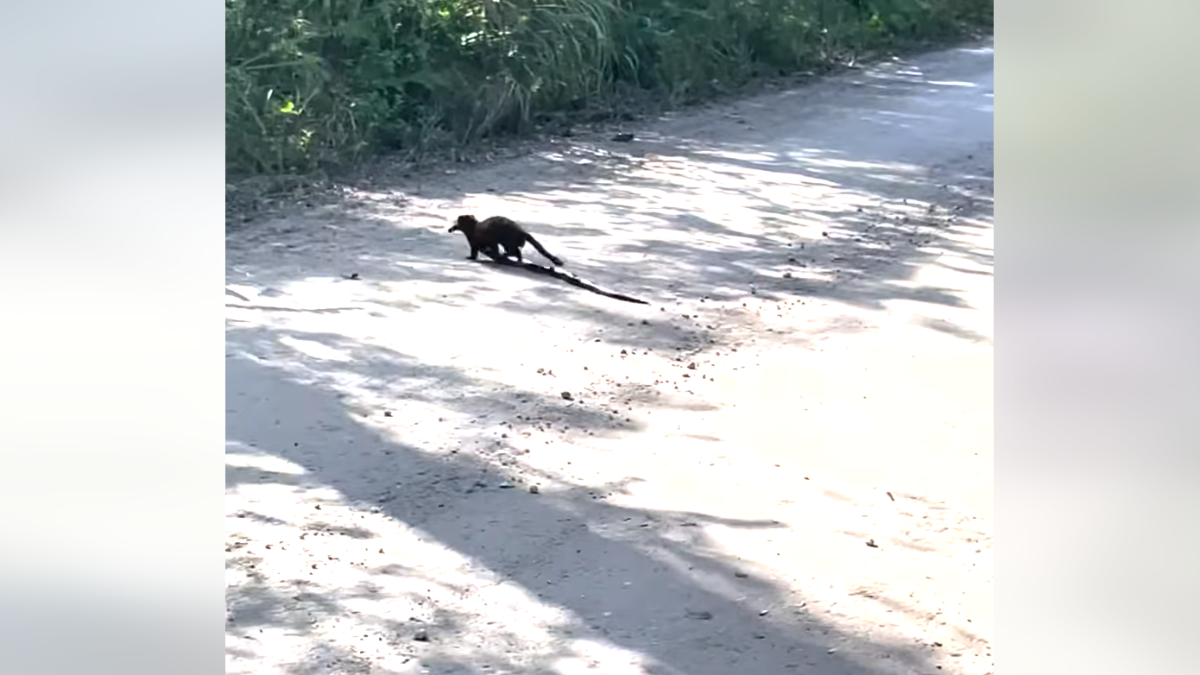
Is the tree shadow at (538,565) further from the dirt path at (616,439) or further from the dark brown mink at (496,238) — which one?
→ the dark brown mink at (496,238)

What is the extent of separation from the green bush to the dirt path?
0.94m

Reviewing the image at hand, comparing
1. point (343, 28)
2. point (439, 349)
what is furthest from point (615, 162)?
point (439, 349)

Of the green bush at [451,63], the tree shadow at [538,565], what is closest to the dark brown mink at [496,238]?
the green bush at [451,63]

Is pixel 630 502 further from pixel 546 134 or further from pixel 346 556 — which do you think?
pixel 546 134

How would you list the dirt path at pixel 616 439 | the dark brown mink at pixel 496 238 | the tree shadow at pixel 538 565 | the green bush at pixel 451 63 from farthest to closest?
the green bush at pixel 451 63
the dark brown mink at pixel 496 238
the dirt path at pixel 616 439
the tree shadow at pixel 538 565

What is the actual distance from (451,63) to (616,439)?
7229mm

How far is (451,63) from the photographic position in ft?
40.9

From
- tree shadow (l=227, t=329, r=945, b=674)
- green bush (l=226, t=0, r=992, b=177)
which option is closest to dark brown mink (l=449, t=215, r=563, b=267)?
green bush (l=226, t=0, r=992, b=177)

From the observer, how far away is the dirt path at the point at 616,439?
4.20 m

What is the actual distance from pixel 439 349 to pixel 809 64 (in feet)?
37.5

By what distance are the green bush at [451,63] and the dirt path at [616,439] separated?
3.07 ft

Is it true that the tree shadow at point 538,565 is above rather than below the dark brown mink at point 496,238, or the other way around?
below

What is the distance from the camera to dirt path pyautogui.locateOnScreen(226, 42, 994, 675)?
4203 millimetres

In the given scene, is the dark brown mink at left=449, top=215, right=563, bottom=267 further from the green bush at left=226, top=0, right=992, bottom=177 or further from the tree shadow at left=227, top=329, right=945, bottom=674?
the tree shadow at left=227, top=329, right=945, bottom=674
